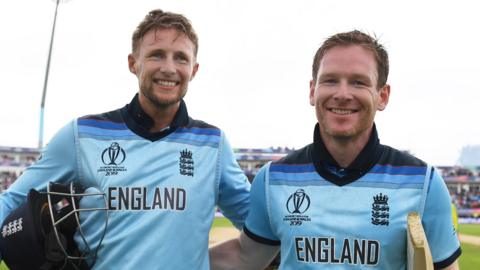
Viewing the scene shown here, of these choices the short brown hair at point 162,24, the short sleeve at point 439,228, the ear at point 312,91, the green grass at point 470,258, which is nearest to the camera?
the short sleeve at point 439,228

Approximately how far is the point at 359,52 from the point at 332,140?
1.36ft

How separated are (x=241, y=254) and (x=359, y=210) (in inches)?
30.0

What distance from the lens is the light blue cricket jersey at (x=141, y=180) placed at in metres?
2.54

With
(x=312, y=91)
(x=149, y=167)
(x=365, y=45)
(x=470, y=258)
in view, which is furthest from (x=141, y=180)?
(x=470, y=258)

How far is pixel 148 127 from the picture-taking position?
2764 millimetres

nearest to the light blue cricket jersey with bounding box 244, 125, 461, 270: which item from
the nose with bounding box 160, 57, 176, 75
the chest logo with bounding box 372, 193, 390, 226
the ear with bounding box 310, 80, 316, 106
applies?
the chest logo with bounding box 372, 193, 390, 226

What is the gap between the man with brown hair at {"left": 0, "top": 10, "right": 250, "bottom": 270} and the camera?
2545mm

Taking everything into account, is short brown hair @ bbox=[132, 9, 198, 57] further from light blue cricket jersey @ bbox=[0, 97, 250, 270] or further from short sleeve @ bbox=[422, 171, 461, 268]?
short sleeve @ bbox=[422, 171, 461, 268]

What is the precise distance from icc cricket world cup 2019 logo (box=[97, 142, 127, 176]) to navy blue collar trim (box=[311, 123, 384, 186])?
0.98 m

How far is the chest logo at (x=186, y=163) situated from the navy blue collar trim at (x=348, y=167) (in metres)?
0.65

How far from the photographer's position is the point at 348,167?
2.38 m

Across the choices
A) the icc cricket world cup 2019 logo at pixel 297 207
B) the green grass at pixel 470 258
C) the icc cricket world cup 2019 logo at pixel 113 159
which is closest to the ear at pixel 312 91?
the icc cricket world cup 2019 logo at pixel 297 207

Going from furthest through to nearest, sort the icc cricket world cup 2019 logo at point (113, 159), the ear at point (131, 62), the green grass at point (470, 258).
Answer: the green grass at point (470, 258) → the ear at point (131, 62) → the icc cricket world cup 2019 logo at point (113, 159)

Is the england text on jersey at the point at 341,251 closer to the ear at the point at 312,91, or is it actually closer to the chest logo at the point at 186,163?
the ear at the point at 312,91
